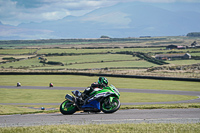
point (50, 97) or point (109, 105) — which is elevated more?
point (109, 105)

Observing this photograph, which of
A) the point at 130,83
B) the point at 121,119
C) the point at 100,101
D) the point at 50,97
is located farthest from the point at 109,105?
the point at 130,83

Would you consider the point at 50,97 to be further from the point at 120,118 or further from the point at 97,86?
the point at 120,118

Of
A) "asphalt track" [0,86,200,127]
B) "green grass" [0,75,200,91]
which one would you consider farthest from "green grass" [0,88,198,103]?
"asphalt track" [0,86,200,127]

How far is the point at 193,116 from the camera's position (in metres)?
15.2

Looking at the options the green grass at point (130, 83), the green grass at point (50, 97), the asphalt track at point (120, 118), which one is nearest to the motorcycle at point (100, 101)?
the asphalt track at point (120, 118)

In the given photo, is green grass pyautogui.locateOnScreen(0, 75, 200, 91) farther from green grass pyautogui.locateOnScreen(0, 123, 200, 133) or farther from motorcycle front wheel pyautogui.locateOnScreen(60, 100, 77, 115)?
green grass pyautogui.locateOnScreen(0, 123, 200, 133)

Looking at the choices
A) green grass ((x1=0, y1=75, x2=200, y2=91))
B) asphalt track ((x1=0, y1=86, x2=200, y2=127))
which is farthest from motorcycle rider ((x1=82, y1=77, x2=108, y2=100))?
green grass ((x1=0, y1=75, x2=200, y2=91))

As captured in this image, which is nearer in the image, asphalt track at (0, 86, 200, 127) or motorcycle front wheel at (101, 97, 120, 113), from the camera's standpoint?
asphalt track at (0, 86, 200, 127)

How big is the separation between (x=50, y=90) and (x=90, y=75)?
20.0 m

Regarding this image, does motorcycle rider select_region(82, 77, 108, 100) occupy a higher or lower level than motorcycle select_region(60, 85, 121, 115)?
higher

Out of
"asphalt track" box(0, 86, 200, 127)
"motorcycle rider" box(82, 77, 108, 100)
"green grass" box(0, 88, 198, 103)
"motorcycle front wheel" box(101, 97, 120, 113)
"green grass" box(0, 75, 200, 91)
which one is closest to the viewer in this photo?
"asphalt track" box(0, 86, 200, 127)

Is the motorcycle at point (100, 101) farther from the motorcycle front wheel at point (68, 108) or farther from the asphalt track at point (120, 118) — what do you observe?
the asphalt track at point (120, 118)

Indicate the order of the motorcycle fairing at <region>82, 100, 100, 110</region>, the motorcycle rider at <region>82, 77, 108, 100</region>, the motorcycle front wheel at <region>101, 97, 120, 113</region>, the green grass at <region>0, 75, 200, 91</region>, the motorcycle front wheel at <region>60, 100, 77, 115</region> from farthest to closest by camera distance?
the green grass at <region>0, 75, 200, 91</region>
the motorcycle front wheel at <region>60, 100, 77, 115</region>
the motorcycle rider at <region>82, 77, 108, 100</region>
the motorcycle front wheel at <region>101, 97, 120, 113</region>
the motorcycle fairing at <region>82, 100, 100, 110</region>

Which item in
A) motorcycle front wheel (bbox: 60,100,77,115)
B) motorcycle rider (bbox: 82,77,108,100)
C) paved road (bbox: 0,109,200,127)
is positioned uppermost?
motorcycle rider (bbox: 82,77,108,100)
